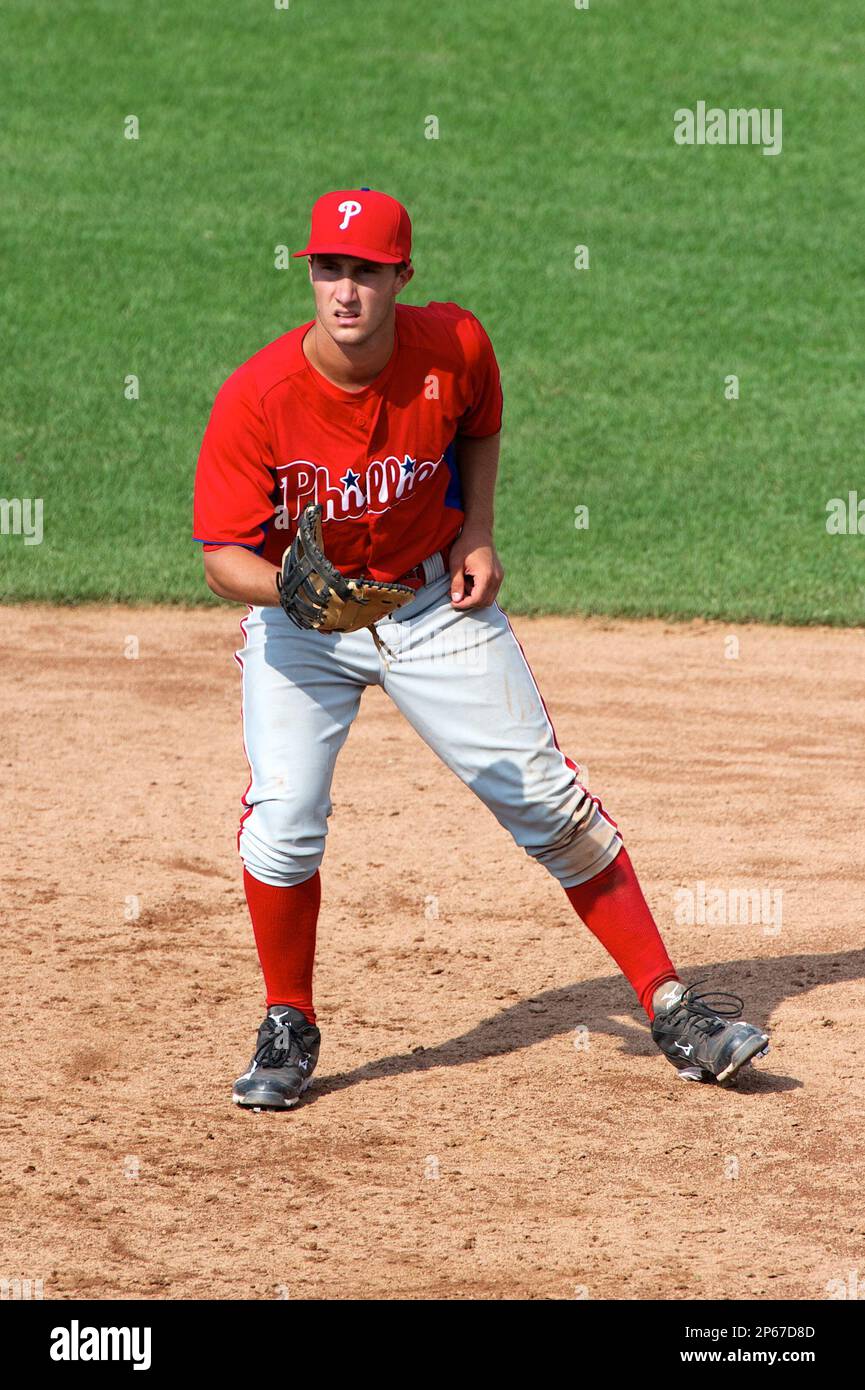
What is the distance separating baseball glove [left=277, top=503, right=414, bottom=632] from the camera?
13.3 ft

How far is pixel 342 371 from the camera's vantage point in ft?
14.2

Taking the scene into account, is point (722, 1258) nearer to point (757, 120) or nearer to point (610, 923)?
point (610, 923)

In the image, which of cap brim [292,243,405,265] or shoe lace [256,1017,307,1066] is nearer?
cap brim [292,243,405,265]

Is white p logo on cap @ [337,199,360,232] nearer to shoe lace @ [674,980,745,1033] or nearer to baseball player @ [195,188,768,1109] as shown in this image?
baseball player @ [195,188,768,1109]

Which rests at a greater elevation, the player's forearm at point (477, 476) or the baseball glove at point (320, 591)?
the player's forearm at point (477, 476)

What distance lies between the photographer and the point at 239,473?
431 centimetres

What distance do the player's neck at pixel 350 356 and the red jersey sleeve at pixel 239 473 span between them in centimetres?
18

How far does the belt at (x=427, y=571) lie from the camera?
15.0 ft

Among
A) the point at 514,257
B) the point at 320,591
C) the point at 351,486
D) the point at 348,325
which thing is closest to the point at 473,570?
the point at 351,486

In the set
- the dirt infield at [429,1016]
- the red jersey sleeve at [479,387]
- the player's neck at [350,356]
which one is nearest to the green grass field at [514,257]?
the dirt infield at [429,1016]

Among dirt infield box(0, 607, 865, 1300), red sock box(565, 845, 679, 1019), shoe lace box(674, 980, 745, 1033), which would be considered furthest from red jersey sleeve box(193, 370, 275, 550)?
shoe lace box(674, 980, 745, 1033)

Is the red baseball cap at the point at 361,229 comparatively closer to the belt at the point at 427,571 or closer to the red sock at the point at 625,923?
the belt at the point at 427,571

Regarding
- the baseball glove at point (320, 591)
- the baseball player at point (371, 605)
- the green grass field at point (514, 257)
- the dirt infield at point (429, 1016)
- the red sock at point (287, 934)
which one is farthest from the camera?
the green grass field at point (514, 257)

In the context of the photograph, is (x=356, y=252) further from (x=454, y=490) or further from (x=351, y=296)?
(x=454, y=490)
